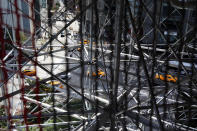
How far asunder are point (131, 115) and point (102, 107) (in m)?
0.17

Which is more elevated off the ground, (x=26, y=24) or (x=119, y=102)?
(x=26, y=24)

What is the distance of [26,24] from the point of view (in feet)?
7.64

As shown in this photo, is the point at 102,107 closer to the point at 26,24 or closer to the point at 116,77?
the point at 116,77

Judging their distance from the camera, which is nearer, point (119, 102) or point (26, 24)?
point (119, 102)

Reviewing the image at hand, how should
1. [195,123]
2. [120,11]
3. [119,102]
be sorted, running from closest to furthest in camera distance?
[120,11], [119,102], [195,123]

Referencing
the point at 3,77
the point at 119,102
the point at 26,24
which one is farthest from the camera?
the point at 26,24

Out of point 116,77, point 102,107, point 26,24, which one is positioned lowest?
point 102,107

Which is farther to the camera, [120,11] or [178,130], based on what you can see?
[178,130]

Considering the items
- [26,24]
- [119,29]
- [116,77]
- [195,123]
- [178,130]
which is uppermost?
[26,24]

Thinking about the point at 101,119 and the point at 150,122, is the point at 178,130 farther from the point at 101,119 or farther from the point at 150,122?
the point at 101,119

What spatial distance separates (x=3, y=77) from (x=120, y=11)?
1.10m

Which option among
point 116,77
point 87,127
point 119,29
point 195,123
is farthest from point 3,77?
point 195,123

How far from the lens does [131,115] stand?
3.70 feet

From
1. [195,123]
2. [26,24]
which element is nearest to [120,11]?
[26,24]
